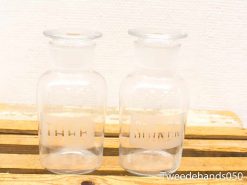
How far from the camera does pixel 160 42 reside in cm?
67

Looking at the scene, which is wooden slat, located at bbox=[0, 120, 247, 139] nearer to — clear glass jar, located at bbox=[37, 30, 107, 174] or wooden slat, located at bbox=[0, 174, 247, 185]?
clear glass jar, located at bbox=[37, 30, 107, 174]

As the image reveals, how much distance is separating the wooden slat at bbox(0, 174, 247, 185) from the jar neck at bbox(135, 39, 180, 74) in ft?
0.64

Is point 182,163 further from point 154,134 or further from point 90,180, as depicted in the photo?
point 90,180

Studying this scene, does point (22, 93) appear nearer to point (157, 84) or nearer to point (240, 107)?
point (157, 84)

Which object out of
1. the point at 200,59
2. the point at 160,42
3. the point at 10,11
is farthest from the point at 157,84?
the point at 10,11

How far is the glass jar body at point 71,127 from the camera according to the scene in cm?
72

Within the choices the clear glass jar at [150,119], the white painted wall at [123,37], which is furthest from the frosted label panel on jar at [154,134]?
the white painted wall at [123,37]

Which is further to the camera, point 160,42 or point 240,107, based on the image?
point 240,107

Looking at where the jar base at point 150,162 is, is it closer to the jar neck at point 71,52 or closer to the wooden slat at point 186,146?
the wooden slat at point 186,146

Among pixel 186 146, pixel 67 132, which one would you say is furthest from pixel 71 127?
pixel 186 146

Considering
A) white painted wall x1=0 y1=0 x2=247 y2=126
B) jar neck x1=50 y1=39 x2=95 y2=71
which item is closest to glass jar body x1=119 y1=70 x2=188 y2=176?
jar neck x1=50 y1=39 x2=95 y2=71

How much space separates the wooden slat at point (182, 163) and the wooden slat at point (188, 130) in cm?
9

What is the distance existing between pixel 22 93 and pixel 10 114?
11 centimetres

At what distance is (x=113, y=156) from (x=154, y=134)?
0.09m
